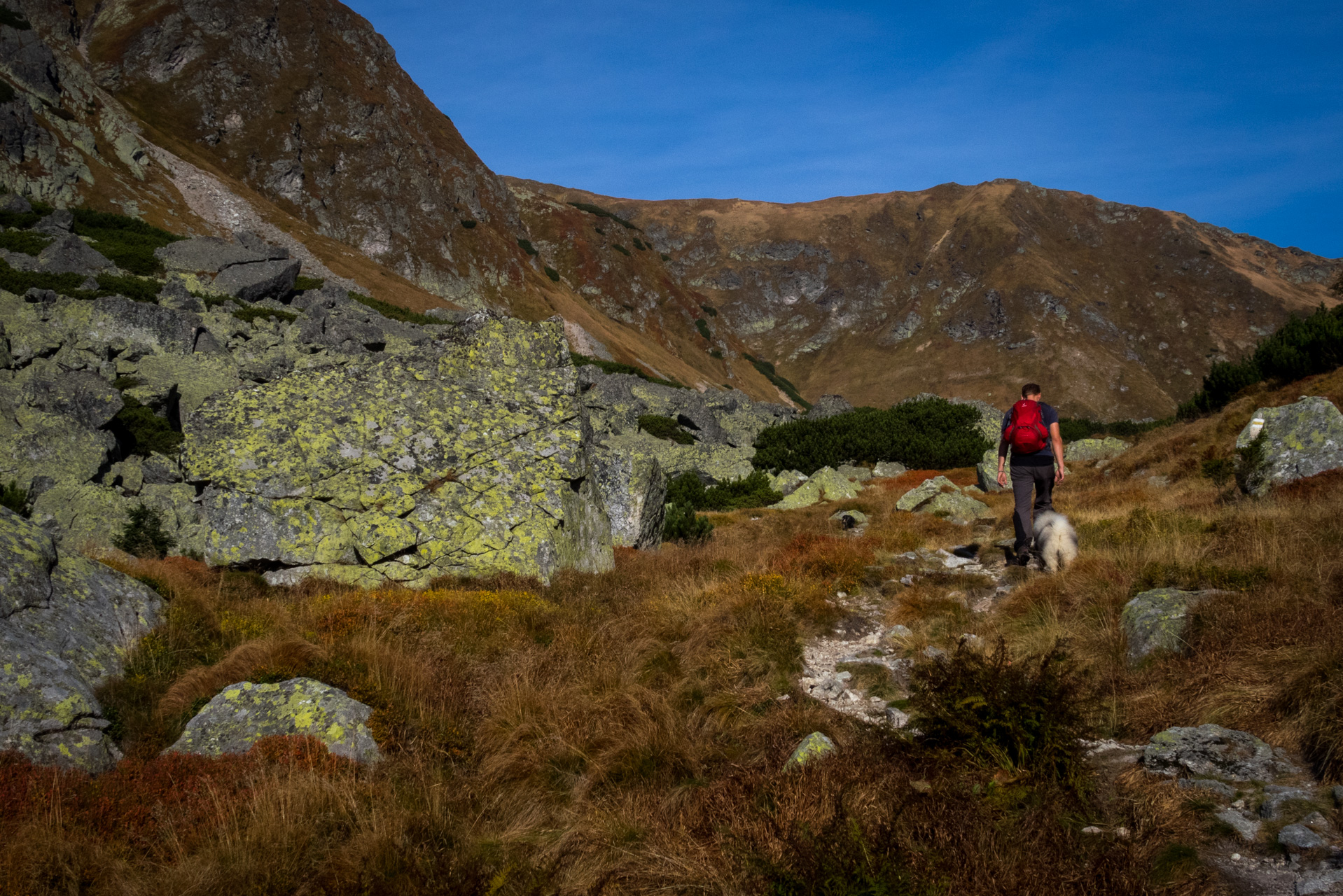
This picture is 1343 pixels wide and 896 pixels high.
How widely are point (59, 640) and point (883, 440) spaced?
3119 centimetres

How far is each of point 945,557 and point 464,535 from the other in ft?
24.4

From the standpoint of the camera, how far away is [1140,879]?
300 centimetres

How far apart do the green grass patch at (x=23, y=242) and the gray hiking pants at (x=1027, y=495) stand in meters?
39.0

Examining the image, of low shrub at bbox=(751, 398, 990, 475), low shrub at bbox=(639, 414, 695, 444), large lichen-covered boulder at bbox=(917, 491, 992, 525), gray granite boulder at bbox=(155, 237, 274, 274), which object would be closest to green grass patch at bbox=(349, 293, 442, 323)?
gray granite boulder at bbox=(155, 237, 274, 274)

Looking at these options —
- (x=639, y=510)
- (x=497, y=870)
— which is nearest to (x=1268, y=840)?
(x=497, y=870)

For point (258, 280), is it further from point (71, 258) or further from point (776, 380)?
point (776, 380)

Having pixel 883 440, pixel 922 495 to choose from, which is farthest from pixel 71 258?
pixel 883 440

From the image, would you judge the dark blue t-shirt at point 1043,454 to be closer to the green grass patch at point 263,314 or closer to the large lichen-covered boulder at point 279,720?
the large lichen-covered boulder at point 279,720

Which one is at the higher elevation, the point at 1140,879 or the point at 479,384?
the point at 479,384

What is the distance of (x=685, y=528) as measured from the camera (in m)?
15.0

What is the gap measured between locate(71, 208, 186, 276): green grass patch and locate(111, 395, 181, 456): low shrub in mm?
23532

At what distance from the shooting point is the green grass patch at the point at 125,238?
34.8m

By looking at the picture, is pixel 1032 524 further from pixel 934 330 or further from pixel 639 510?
pixel 934 330

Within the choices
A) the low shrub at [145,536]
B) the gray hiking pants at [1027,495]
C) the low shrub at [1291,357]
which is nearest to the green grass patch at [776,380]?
the low shrub at [1291,357]
